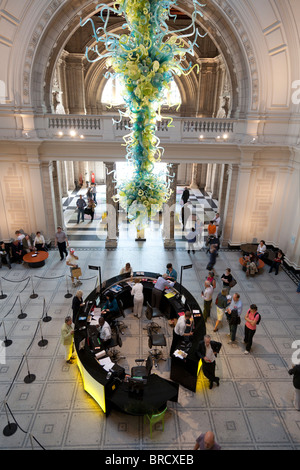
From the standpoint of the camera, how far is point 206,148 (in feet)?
38.9

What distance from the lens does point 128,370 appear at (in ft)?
24.2

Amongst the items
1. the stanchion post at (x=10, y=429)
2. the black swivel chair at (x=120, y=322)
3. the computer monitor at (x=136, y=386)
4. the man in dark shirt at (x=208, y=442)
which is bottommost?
the stanchion post at (x=10, y=429)

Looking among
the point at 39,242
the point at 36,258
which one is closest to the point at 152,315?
the point at 36,258

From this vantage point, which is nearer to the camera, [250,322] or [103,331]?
[103,331]

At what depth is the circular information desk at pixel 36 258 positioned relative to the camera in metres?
11.4

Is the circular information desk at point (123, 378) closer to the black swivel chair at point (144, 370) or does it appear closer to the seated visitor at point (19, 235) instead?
A: the black swivel chair at point (144, 370)

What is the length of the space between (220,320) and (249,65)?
817 centimetres

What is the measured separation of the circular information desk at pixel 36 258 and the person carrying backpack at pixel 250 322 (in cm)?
718

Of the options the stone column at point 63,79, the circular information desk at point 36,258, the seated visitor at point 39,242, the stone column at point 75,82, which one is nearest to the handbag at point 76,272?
the circular information desk at point 36,258

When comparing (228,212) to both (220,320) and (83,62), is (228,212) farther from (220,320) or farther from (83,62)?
(83,62)

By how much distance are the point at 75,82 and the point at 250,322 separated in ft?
55.6

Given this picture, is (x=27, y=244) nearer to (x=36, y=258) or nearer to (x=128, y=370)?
(x=36, y=258)

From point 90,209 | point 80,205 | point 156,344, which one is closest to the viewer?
point 156,344

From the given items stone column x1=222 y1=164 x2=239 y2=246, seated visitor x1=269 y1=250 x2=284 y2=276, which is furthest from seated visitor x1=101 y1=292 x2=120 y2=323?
stone column x1=222 y1=164 x2=239 y2=246
